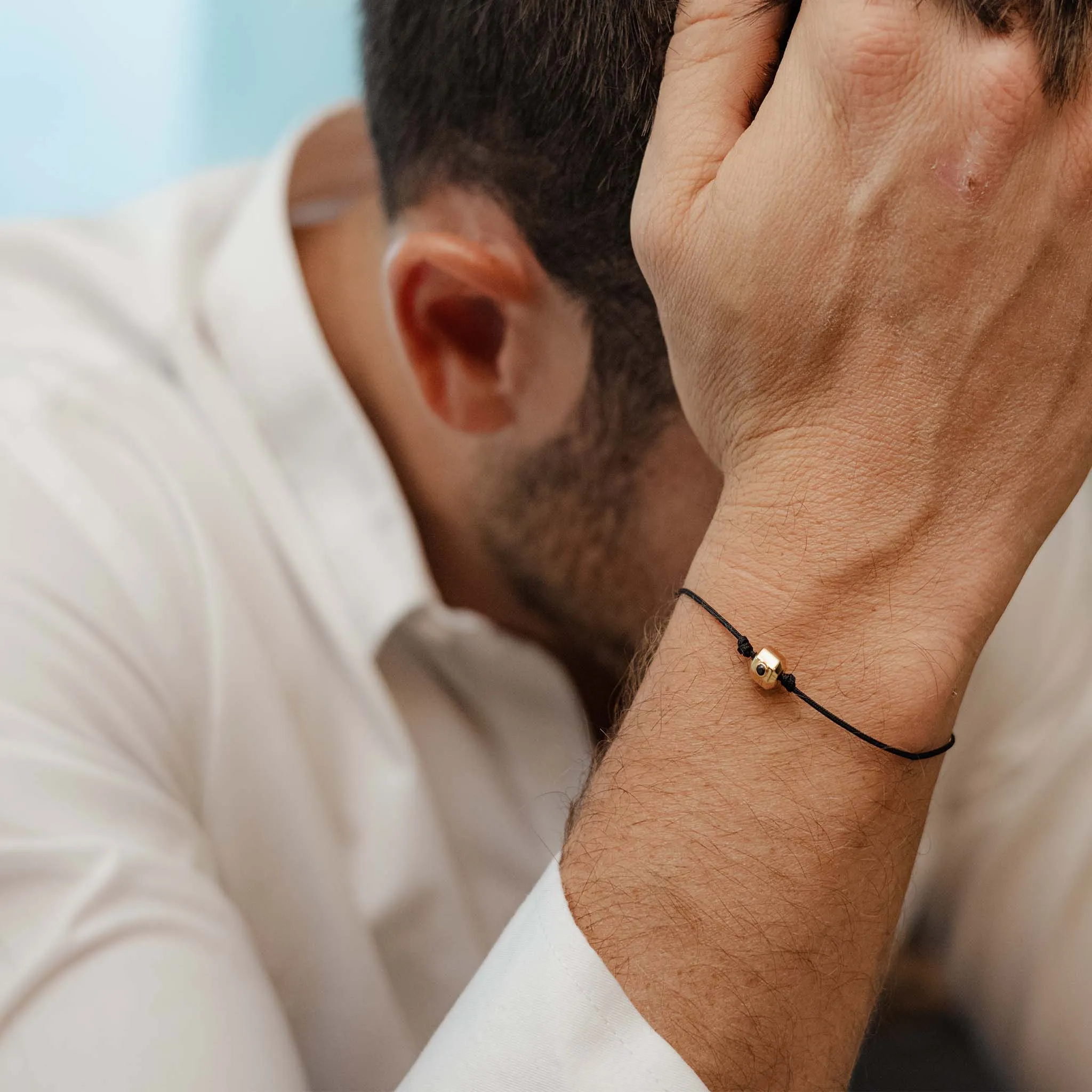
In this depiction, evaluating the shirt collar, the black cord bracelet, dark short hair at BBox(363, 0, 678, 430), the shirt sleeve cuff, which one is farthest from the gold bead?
the shirt collar

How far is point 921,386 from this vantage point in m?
0.70

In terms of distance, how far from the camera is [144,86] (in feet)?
7.02

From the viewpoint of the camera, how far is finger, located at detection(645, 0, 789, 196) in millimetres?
722

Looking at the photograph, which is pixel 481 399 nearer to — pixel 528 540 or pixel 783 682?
pixel 528 540

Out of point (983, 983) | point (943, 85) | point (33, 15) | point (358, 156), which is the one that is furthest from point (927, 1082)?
point (33, 15)

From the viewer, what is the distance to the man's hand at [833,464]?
26.3 inches

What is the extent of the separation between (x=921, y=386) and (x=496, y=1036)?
0.48 m

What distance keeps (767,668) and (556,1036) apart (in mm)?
259

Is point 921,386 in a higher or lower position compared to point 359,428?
higher

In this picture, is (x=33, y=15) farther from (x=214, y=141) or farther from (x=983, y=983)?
(x=983, y=983)

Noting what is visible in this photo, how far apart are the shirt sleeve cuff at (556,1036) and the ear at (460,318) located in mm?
463

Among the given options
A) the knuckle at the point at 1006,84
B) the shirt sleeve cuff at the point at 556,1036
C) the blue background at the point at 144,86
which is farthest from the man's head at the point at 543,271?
the blue background at the point at 144,86

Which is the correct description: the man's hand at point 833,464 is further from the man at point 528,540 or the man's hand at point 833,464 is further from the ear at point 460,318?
the ear at point 460,318

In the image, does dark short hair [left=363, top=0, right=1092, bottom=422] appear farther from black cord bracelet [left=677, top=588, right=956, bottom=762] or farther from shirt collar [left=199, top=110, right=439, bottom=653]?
black cord bracelet [left=677, top=588, right=956, bottom=762]
